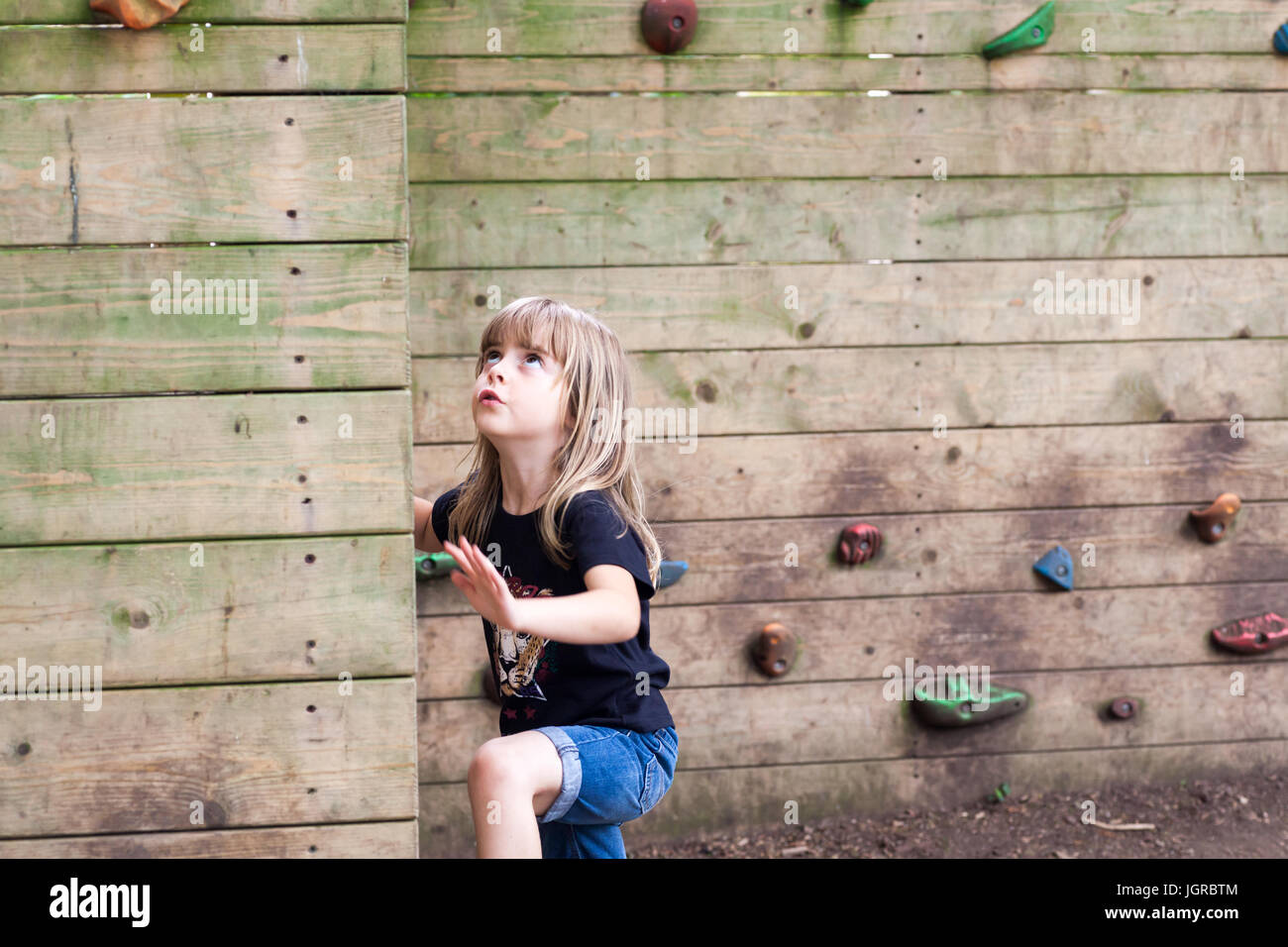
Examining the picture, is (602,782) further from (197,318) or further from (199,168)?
(199,168)

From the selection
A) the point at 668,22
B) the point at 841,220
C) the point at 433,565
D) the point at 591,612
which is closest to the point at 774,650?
the point at 433,565

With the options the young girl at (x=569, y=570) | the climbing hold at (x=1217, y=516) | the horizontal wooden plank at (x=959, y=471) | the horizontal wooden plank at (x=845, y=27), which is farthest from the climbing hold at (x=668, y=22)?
the climbing hold at (x=1217, y=516)

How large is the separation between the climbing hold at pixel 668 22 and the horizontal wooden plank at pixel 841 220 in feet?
1.16

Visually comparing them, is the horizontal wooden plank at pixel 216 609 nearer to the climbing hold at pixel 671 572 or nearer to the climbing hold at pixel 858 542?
the climbing hold at pixel 671 572

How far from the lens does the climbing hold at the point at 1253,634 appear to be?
3135mm

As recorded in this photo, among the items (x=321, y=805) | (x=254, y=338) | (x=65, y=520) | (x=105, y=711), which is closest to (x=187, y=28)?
(x=254, y=338)

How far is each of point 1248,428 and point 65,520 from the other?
2993 mm

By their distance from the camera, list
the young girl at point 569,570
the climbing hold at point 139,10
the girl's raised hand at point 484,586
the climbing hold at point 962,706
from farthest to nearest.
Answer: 1. the climbing hold at point 962,706
2. the climbing hold at point 139,10
3. the young girl at point 569,570
4. the girl's raised hand at point 484,586

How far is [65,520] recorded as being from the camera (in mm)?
1732

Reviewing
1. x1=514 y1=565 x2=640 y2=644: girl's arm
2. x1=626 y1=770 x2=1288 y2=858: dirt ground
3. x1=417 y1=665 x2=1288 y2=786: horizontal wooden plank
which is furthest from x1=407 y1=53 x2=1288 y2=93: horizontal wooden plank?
x1=626 y1=770 x2=1288 y2=858: dirt ground

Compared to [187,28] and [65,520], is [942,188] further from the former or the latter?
[65,520]

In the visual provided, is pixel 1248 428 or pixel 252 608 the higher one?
pixel 1248 428

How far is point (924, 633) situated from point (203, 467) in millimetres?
2034

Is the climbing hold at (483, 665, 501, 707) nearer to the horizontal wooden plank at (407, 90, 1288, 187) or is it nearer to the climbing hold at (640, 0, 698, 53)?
the horizontal wooden plank at (407, 90, 1288, 187)
